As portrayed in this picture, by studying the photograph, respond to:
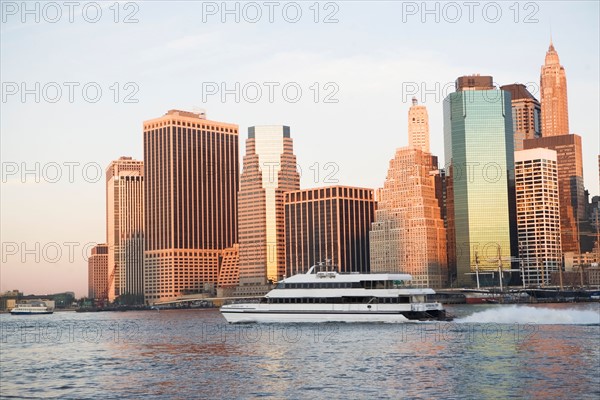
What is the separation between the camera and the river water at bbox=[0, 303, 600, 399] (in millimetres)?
60719

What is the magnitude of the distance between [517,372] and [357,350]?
21770 millimetres

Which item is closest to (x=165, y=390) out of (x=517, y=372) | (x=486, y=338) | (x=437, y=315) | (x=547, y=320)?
(x=517, y=372)

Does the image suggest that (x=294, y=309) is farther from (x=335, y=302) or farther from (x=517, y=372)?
(x=517, y=372)

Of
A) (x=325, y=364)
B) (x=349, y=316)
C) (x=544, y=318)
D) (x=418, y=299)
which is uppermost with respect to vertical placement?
(x=418, y=299)

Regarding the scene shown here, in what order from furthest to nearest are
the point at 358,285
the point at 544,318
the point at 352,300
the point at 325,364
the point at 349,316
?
the point at 544,318 < the point at 352,300 < the point at 349,316 < the point at 358,285 < the point at 325,364

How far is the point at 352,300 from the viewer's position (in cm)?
11812

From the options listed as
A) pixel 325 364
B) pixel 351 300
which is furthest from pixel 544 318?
pixel 325 364

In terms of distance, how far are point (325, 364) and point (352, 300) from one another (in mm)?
42925

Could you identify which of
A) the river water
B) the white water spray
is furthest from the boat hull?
the white water spray

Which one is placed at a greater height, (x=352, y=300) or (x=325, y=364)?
(x=352, y=300)

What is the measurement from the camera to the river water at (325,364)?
60.7m

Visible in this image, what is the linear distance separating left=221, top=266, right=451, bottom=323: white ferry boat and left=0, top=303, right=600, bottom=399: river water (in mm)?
1803

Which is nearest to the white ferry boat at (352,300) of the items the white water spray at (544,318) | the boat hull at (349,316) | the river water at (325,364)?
the boat hull at (349,316)

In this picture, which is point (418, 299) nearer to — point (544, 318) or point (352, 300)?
point (352, 300)
